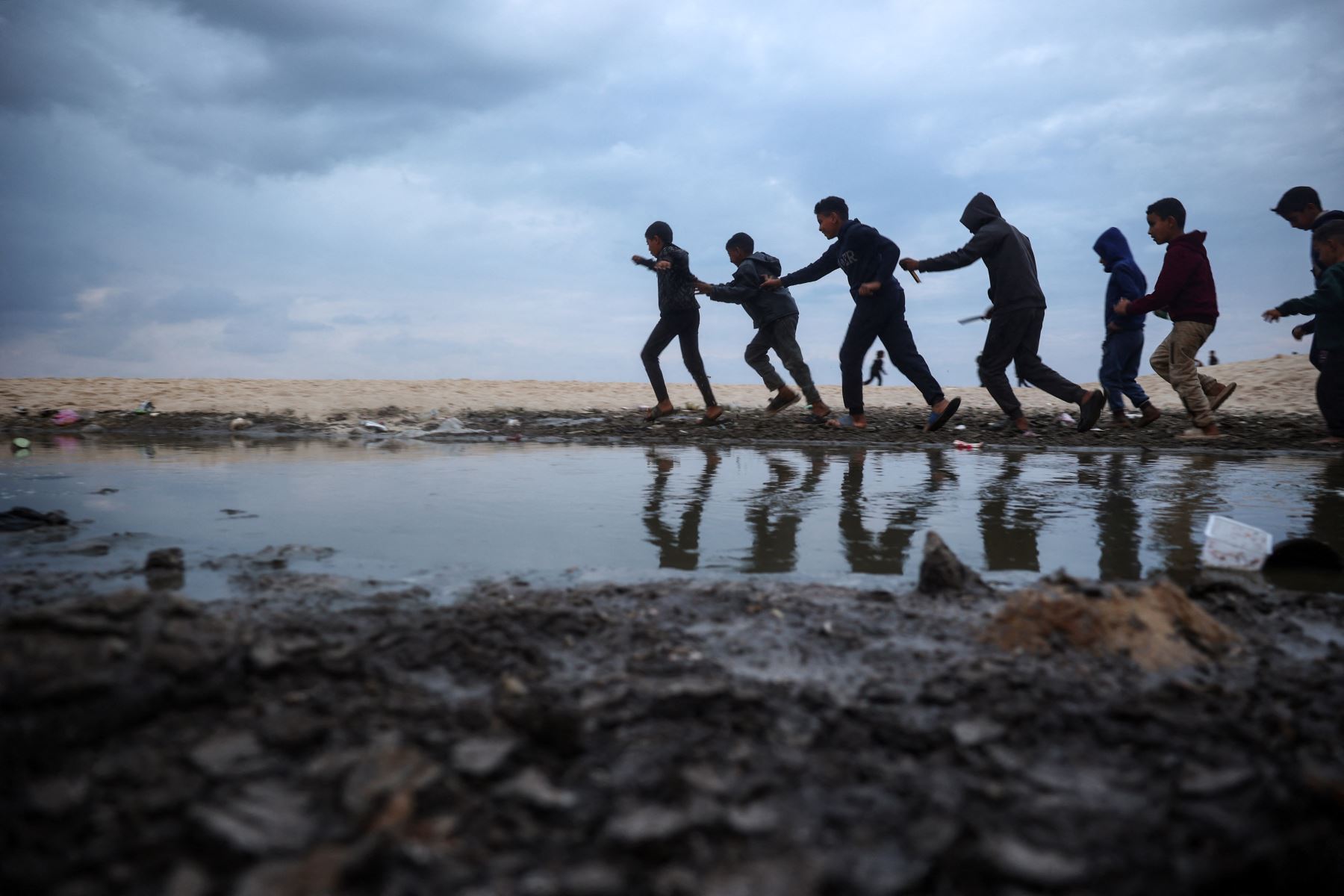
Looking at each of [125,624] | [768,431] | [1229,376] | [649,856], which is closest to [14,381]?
[768,431]

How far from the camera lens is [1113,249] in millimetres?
9203

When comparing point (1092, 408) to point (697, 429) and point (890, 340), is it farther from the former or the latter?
point (697, 429)

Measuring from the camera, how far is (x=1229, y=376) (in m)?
16.9

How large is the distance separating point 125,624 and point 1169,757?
2033 mm

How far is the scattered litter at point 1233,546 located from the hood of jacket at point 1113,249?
7174 millimetres

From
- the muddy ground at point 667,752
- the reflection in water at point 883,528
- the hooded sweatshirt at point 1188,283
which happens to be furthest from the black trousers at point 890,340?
the muddy ground at point 667,752

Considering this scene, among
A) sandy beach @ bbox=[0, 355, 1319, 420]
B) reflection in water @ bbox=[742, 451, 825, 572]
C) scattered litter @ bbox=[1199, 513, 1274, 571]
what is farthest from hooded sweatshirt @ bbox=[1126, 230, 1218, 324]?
scattered litter @ bbox=[1199, 513, 1274, 571]

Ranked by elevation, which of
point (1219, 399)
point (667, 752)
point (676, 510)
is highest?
point (1219, 399)

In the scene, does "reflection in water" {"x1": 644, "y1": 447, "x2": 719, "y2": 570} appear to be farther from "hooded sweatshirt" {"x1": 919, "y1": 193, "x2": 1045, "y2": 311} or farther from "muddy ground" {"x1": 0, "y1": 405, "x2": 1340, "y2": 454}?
"hooded sweatshirt" {"x1": 919, "y1": 193, "x2": 1045, "y2": 311}

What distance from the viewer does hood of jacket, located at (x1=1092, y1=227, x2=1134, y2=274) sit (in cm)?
915

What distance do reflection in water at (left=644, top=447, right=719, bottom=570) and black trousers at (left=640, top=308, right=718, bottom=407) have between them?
12.5ft

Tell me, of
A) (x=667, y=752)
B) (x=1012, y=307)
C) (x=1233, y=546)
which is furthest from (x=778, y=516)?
(x=1012, y=307)

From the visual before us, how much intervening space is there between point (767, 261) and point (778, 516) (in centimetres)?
623

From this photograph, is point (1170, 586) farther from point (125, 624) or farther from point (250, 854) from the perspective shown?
point (125, 624)
